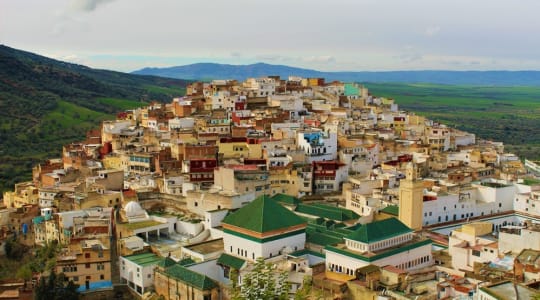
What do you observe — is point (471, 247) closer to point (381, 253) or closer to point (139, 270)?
point (381, 253)

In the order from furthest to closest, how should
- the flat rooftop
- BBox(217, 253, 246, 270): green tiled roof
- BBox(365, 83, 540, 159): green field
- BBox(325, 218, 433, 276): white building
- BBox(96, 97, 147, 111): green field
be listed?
BBox(96, 97, 147, 111): green field → BBox(365, 83, 540, 159): green field → the flat rooftop → BBox(217, 253, 246, 270): green tiled roof → BBox(325, 218, 433, 276): white building

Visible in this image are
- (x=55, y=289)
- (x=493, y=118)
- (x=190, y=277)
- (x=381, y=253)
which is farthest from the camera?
(x=493, y=118)

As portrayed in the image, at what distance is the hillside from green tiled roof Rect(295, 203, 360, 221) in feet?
112

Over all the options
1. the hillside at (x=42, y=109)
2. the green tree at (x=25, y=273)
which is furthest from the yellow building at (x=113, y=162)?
the hillside at (x=42, y=109)

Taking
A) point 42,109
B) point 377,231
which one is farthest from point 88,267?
point 42,109

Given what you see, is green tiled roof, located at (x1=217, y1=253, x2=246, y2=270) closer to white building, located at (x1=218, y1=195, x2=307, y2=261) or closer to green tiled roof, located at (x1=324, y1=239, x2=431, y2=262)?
white building, located at (x1=218, y1=195, x2=307, y2=261)

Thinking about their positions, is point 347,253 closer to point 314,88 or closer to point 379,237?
point 379,237

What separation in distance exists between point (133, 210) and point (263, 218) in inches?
365

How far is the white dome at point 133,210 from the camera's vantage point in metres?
33.8

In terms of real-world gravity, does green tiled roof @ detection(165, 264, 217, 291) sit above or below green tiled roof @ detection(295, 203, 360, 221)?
below

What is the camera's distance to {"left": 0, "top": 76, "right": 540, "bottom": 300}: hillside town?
26312 millimetres

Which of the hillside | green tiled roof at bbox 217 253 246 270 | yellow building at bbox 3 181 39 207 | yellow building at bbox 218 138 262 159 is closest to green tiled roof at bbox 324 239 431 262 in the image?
green tiled roof at bbox 217 253 246 270

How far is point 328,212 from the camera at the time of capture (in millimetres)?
33625

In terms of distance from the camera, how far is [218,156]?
43094mm
